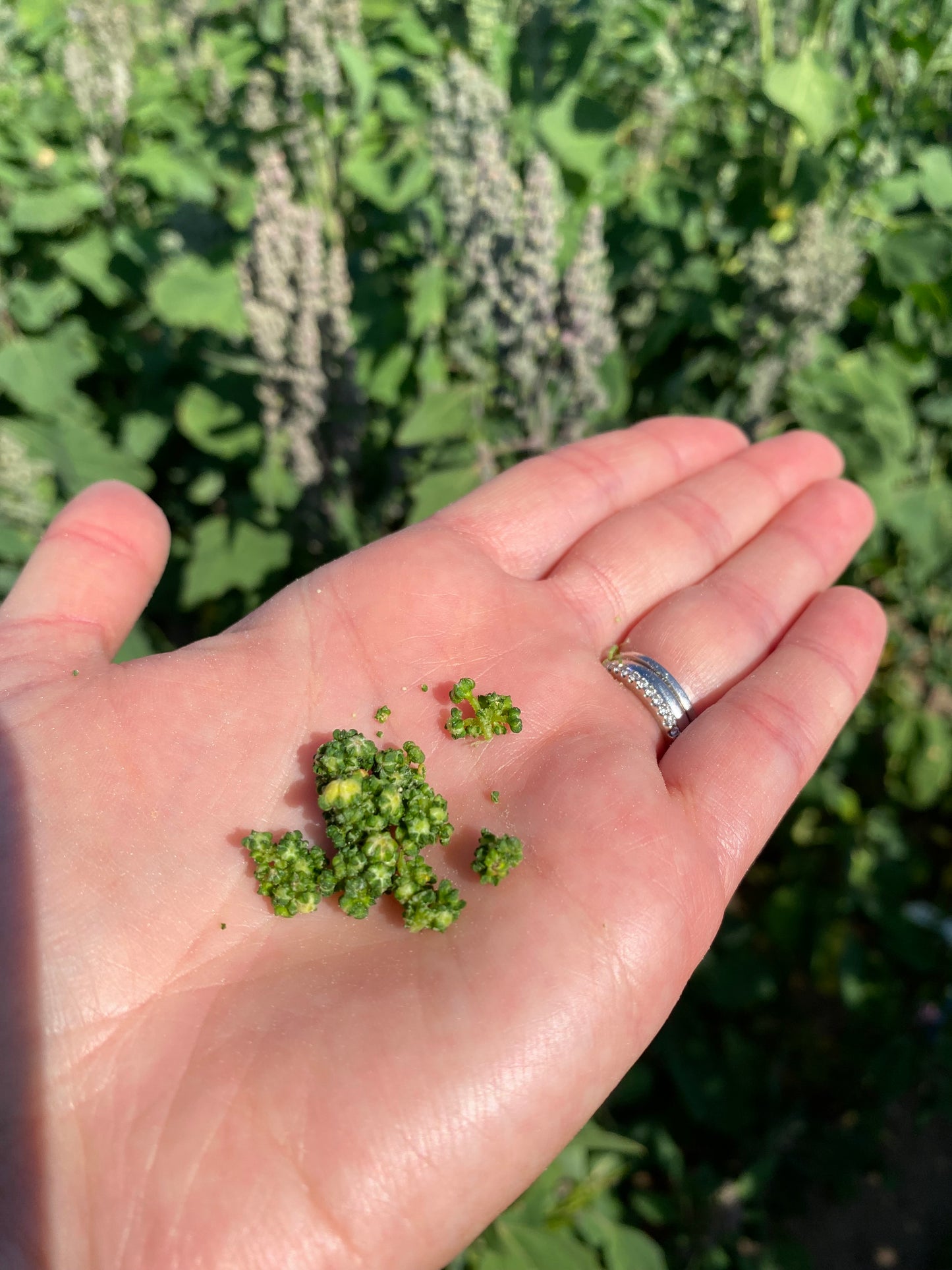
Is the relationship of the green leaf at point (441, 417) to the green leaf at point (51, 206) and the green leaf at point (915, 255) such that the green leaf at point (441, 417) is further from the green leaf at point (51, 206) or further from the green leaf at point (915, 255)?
the green leaf at point (51, 206)

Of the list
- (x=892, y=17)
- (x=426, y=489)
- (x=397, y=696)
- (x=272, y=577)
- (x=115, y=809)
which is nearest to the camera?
(x=115, y=809)

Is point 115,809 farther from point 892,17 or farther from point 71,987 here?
point 892,17

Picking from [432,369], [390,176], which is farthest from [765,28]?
[432,369]

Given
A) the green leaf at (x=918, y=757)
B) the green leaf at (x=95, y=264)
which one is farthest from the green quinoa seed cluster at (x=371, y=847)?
the green leaf at (x=95, y=264)

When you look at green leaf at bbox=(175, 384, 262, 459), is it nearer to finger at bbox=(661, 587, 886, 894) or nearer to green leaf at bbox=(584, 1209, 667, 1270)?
finger at bbox=(661, 587, 886, 894)

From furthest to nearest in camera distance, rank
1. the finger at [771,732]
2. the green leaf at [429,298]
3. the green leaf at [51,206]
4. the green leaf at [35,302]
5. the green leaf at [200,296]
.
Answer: the green leaf at [35,302]
the green leaf at [51,206]
the green leaf at [200,296]
the green leaf at [429,298]
the finger at [771,732]

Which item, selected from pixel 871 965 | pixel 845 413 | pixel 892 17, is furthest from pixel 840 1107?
pixel 892 17

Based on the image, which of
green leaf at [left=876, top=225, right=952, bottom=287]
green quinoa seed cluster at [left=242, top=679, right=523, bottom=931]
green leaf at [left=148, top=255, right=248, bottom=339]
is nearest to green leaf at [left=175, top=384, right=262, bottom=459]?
green leaf at [left=148, top=255, right=248, bottom=339]
